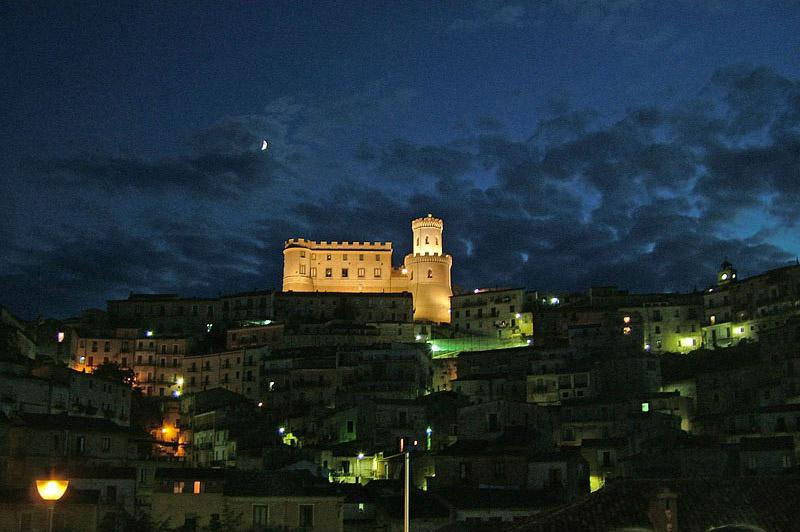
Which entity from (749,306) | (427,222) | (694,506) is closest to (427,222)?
(427,222)

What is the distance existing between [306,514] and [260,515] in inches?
85.5

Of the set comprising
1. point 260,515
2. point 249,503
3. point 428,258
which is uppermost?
point 428,258

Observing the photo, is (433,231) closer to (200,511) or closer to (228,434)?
(228,434)

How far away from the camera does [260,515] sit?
45.4 meters

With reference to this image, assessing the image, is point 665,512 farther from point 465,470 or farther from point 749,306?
point 749,306

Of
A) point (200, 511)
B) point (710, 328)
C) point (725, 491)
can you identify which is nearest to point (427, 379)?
point (710, 328)

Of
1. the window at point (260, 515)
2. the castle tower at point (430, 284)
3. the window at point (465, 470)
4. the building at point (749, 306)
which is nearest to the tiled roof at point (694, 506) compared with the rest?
the window at point (260, 515)

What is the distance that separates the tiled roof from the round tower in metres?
106

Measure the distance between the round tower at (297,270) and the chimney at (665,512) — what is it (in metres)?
107

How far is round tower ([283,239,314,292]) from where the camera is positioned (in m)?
131

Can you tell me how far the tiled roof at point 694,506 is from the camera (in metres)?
25.2

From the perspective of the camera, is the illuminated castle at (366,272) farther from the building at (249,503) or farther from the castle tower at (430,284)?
the building at (249,503)

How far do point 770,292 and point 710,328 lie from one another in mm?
7853

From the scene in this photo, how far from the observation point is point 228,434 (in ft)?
274
